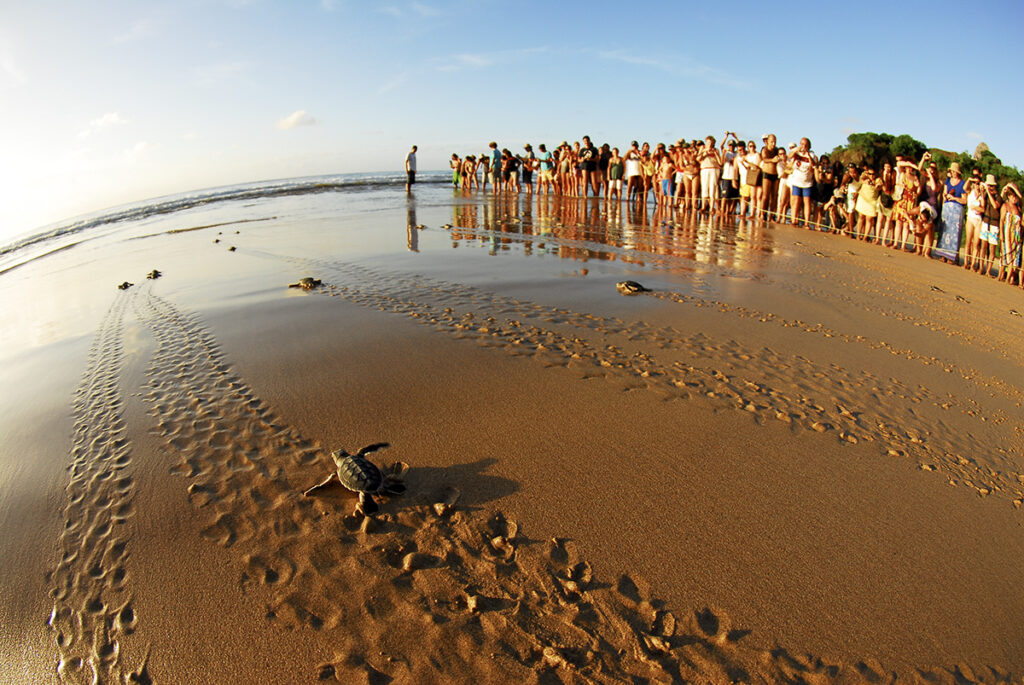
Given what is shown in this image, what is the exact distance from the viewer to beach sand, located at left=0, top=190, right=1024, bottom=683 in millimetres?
2506

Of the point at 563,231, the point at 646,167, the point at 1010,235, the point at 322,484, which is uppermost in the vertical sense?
the point at 646,167

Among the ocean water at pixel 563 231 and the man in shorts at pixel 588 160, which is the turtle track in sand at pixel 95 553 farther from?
the man in shorts at pixel 588 160

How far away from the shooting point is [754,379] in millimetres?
4957

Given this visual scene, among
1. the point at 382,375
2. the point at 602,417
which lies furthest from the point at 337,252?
the point at 602,417

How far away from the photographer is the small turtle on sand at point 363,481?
3258 millimetres

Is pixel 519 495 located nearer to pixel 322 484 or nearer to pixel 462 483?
pixel 462 483

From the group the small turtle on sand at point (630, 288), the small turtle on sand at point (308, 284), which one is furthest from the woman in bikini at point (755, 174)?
the small turtle on sand at point (308, 284)

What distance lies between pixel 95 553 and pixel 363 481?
4.98ft

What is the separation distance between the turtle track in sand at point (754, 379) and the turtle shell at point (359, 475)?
2248 millimetres

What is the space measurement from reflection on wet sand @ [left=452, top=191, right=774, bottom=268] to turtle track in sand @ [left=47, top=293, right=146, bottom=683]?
7632mm

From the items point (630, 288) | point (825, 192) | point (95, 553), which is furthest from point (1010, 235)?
point (95, 553)

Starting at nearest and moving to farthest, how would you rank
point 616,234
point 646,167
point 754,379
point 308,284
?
point 754,379, point 308,284, point 616,234, point 646,167

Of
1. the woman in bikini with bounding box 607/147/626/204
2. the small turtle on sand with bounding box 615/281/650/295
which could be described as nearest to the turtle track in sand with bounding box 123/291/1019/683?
the small turtle on sand with bounding box 615/281/650/295

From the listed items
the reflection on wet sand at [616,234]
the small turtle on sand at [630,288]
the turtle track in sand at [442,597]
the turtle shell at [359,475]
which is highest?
Answer: the reflection on wet sand at [616,234]
